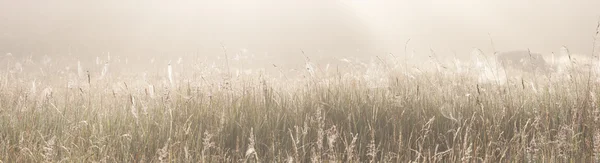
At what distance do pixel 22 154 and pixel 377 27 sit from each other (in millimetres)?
46899

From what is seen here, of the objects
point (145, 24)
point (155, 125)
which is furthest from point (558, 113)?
point (145, 24)

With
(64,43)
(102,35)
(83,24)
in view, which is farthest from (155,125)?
(83,24)

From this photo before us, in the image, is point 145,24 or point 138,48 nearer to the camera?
point 138,48

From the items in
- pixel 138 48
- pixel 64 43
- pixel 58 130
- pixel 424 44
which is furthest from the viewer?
pixel 424 44

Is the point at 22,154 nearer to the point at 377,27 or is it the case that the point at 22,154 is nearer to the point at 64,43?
the point at 64,43

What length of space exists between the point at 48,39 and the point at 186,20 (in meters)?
12.4

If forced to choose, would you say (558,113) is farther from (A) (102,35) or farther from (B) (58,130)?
(A) (102,35)

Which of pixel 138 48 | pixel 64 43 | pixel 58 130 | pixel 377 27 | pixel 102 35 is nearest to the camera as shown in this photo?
pixel 58 130

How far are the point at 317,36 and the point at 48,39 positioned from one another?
2240cm

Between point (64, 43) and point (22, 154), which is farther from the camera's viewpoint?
point (64, 43)

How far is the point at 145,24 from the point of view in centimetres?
4191

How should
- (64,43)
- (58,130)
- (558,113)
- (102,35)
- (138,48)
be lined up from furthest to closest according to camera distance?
1. (102,35)
2. (64,43)
3. (138,48)
4. (558,113)
5. (58,130)

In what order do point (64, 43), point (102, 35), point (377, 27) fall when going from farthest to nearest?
point (377, 27) → point (102, 35) → point (64, 43)

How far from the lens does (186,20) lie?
4400 centimetres
